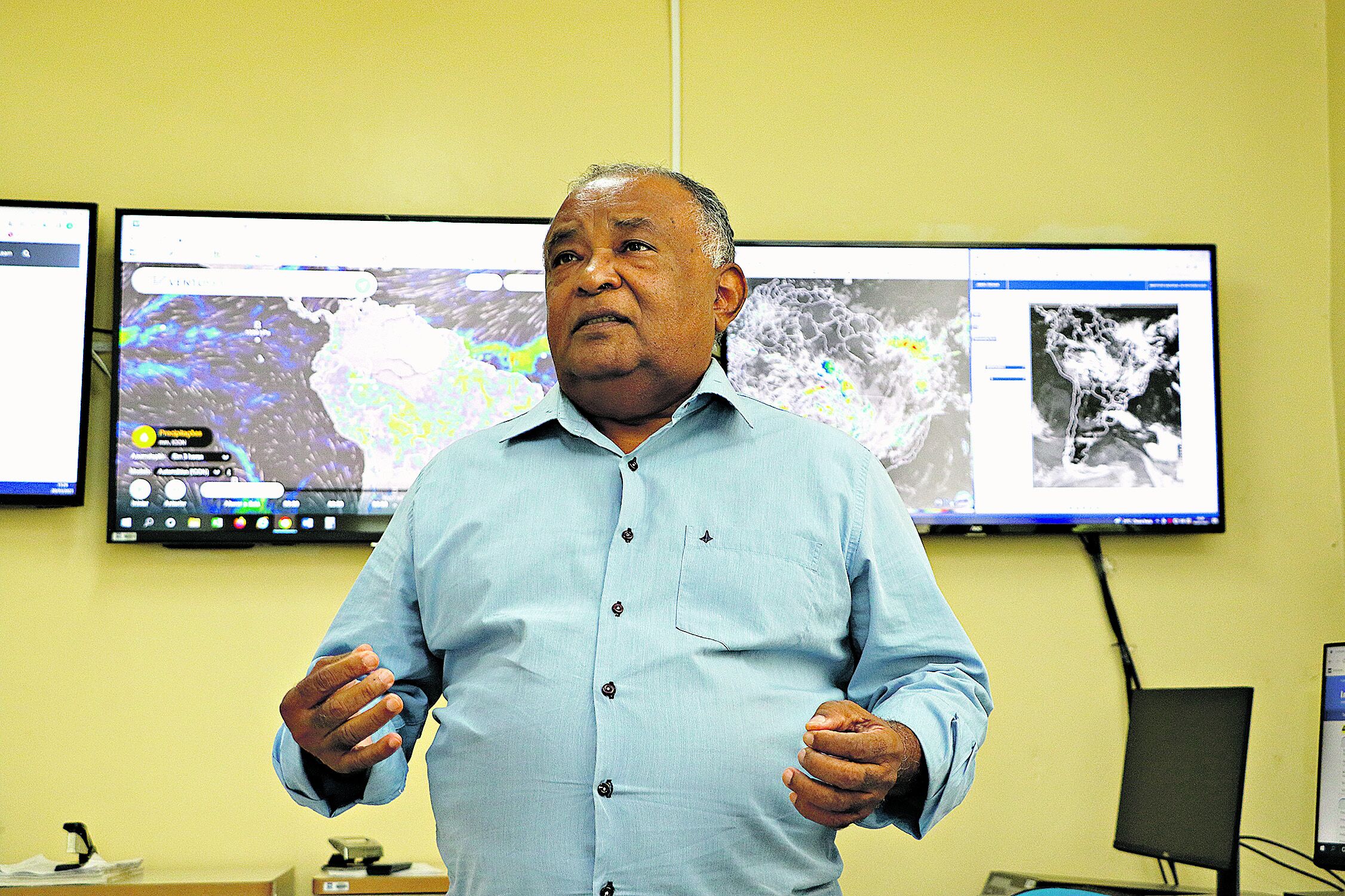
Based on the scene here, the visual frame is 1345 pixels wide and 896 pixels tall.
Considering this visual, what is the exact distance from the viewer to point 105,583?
2680mm

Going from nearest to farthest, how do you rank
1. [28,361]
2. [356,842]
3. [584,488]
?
[584,488] → [356,842] → [28,361]

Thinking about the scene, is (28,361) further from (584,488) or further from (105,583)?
(584,488)

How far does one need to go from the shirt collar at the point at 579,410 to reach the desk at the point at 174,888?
126cm

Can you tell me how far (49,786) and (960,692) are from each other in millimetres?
2097

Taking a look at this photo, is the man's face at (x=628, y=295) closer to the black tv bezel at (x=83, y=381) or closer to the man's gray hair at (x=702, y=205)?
the man's gray hair at (x=702, y=205)

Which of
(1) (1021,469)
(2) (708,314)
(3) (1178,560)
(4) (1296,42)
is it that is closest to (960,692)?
(2) (708,314)

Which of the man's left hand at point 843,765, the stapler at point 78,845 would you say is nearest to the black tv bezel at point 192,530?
the stapler at point 78,845

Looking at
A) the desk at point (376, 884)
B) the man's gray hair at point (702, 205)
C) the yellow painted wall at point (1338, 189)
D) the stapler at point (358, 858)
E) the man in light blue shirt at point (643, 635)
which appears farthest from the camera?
the yellow painted wall at point (1338, 189)

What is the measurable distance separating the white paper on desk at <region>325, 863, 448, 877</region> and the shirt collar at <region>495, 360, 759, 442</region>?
1.19 meters

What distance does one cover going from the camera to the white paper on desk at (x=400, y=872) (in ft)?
7.82

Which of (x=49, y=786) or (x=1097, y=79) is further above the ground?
(x=1097, y=79)

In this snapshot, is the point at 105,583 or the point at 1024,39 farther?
the point at 1024,39

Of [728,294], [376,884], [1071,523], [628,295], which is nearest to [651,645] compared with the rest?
[628,295]
